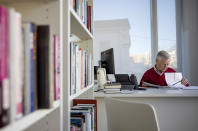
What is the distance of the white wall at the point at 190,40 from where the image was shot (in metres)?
3.74

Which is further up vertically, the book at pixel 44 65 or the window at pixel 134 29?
the window at pixel 134 29

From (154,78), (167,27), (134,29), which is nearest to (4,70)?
(154,78)

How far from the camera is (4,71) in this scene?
13.8 inches

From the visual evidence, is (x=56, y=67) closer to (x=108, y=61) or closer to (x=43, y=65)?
(x=43, y=65)

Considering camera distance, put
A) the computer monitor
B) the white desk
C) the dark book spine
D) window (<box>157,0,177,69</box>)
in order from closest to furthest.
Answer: the dark book spine → the white desk → the computer monitor → window (<box>157,0,177,69</box>)

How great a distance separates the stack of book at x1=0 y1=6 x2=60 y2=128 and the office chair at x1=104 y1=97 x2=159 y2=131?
57 centimetres

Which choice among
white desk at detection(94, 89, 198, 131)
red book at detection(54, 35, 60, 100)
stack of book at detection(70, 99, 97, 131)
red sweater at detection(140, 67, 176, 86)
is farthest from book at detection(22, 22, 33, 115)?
red sweater at detection(140, 67, 176, 86)

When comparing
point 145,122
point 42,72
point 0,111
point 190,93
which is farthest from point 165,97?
point 0,111

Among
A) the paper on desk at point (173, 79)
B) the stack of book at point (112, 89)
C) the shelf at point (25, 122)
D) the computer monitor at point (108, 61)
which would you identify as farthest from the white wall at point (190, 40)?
the shelf at point (25, 122)

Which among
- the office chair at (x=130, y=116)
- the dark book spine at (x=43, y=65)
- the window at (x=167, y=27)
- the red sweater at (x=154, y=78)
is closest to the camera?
the dark book spine at (x=43, y=65)

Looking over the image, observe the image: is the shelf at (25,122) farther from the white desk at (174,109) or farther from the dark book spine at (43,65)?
the white desk at (174,109)

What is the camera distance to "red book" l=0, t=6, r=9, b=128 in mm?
345

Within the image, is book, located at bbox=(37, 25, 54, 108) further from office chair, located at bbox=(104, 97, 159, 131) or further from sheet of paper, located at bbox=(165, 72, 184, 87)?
sheet of paper, located at bbox=(165, 72, 184, 87)

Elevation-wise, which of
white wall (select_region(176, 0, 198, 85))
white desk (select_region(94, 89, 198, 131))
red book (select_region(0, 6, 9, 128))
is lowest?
white desk (select_region(94, 89, 198, 131))
